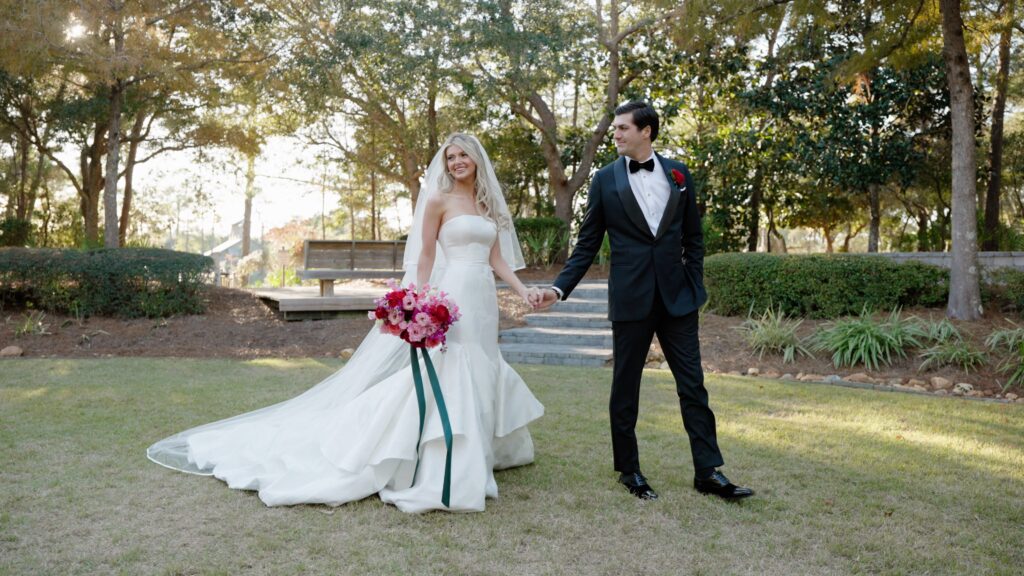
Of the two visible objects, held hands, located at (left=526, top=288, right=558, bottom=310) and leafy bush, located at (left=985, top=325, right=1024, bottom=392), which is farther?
leafy bush, located at (left=985, top=325, right=1024, bottom=392)

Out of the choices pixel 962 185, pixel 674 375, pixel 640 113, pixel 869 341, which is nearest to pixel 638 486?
pixel 674 375

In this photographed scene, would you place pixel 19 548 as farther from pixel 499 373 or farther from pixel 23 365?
pixel 23 365

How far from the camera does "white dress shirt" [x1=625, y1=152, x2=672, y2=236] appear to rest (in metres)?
4.12

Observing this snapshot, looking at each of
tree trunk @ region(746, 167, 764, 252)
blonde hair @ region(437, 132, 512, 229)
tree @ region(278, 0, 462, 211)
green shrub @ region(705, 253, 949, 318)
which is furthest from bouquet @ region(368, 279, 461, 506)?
tree trunk @ region(746, 167, 764, 252)

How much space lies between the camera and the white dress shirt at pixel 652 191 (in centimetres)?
412

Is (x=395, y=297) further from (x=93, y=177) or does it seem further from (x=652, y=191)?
(x=93, y=177)

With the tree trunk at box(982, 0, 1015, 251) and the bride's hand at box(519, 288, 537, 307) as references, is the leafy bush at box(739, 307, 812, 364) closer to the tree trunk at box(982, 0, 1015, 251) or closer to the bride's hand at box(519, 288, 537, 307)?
the bride's hand at box(519, 288, 537, 307)

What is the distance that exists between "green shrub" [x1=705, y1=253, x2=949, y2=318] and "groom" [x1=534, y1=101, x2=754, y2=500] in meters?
6.43

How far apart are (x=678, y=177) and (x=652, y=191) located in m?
0.16

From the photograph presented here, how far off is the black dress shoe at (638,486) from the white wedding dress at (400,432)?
660 millimetres

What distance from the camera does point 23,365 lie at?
8.50 m

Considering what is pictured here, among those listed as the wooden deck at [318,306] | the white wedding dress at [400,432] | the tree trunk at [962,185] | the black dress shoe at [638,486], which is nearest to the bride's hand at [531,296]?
the white wedding dress at [400,432]

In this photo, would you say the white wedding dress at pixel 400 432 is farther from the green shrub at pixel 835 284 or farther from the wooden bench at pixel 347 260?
the wooden bench at pixel 347 260

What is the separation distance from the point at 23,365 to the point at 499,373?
22.2ft
